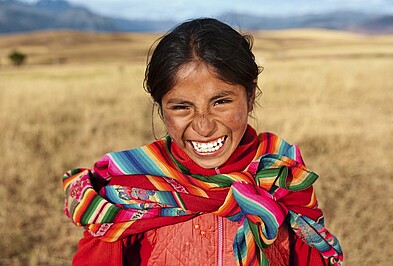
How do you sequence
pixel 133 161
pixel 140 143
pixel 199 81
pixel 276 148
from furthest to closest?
pixel 140 143, pixel 276 148, pixel 133 161, pixel 199 81

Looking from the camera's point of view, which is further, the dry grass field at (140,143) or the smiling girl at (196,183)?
the dry grass field at (140,143)

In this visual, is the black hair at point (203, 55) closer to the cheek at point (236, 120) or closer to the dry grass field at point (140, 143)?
the cheek at point (236, 120)

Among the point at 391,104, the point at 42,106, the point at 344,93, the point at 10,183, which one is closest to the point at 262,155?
the point at 10,183

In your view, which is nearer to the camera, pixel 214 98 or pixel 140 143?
pixel 214 98

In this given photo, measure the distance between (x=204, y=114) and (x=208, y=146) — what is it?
11 cm

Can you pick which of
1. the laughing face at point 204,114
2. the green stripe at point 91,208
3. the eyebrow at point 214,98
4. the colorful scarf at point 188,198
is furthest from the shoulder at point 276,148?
the green stripe at point 91,208

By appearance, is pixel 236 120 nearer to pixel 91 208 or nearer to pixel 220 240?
pixel 220 240

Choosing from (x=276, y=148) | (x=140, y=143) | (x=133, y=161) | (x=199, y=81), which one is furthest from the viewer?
(x=140, y=143)

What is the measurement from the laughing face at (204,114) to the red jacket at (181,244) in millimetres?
73

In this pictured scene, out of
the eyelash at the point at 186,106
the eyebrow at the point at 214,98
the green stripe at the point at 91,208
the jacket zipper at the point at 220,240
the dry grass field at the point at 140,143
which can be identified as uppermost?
the eyebrow at the point at 214,98

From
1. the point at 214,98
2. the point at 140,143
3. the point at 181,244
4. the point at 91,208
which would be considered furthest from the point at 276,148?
the point at 140,143

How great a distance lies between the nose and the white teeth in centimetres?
4

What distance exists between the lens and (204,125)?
68.9 inches

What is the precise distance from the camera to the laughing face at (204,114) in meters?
1.74
